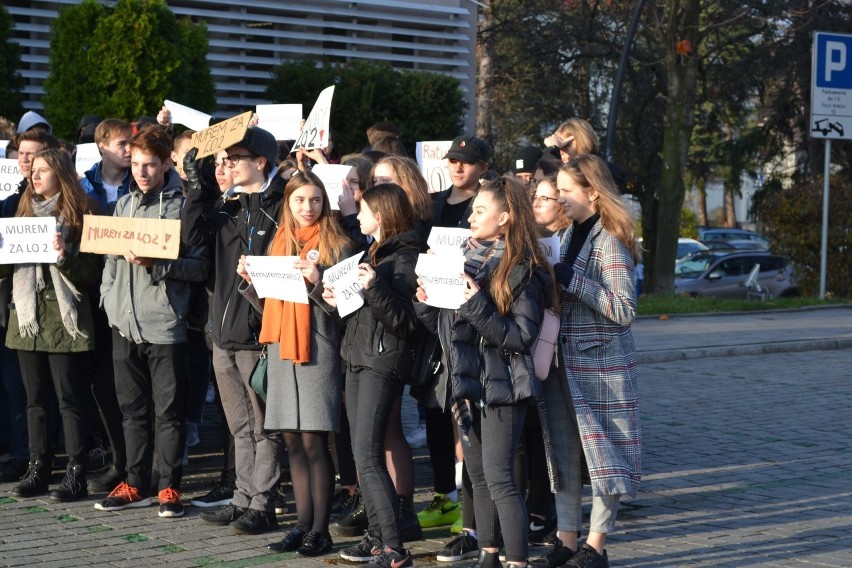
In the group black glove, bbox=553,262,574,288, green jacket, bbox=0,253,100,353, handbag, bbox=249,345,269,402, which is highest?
black glove, bbox=553,262,574,288

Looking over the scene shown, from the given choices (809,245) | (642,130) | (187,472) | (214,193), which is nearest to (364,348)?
(214,193)

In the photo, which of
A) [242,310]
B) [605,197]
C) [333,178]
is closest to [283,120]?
[333,178]

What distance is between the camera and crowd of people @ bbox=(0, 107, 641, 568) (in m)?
6.08

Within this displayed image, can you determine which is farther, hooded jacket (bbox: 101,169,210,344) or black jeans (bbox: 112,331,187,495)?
black jeans (bbox: 112,331,187,495)

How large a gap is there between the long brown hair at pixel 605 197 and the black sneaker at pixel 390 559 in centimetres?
186

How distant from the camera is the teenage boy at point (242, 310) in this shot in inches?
278

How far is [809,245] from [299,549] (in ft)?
58.6

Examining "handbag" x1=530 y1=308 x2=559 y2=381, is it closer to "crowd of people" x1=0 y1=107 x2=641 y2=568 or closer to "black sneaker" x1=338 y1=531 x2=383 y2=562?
"crowd of people" x1=0 y1=107 x2=641 y2=568

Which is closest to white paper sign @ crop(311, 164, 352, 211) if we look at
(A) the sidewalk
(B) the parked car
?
(A) the sidewalk

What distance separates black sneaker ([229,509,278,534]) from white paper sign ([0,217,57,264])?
6.40 feet

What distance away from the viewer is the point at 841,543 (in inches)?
272

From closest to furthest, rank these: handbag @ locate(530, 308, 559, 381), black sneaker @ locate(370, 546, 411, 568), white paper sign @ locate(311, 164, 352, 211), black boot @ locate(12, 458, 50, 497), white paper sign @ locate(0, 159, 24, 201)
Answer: handbag @ locate(530, 308, 559, 381) < black sneaker @ locate(370, 546, 411, 568) < white paper sign @ locate(311, 164, 352, 211) < black boot @ locate(12, 458, 50, 497) < white paper sign @ locate(0, 159, 24, 201)

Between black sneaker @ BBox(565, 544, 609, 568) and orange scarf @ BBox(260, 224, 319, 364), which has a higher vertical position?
orange scarf @ BBox(260, 224, 319, 364)

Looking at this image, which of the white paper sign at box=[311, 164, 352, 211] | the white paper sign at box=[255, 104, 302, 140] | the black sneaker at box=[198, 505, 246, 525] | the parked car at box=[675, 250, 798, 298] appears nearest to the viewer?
the black sneaker at box=[198, 505, 246, 525]
